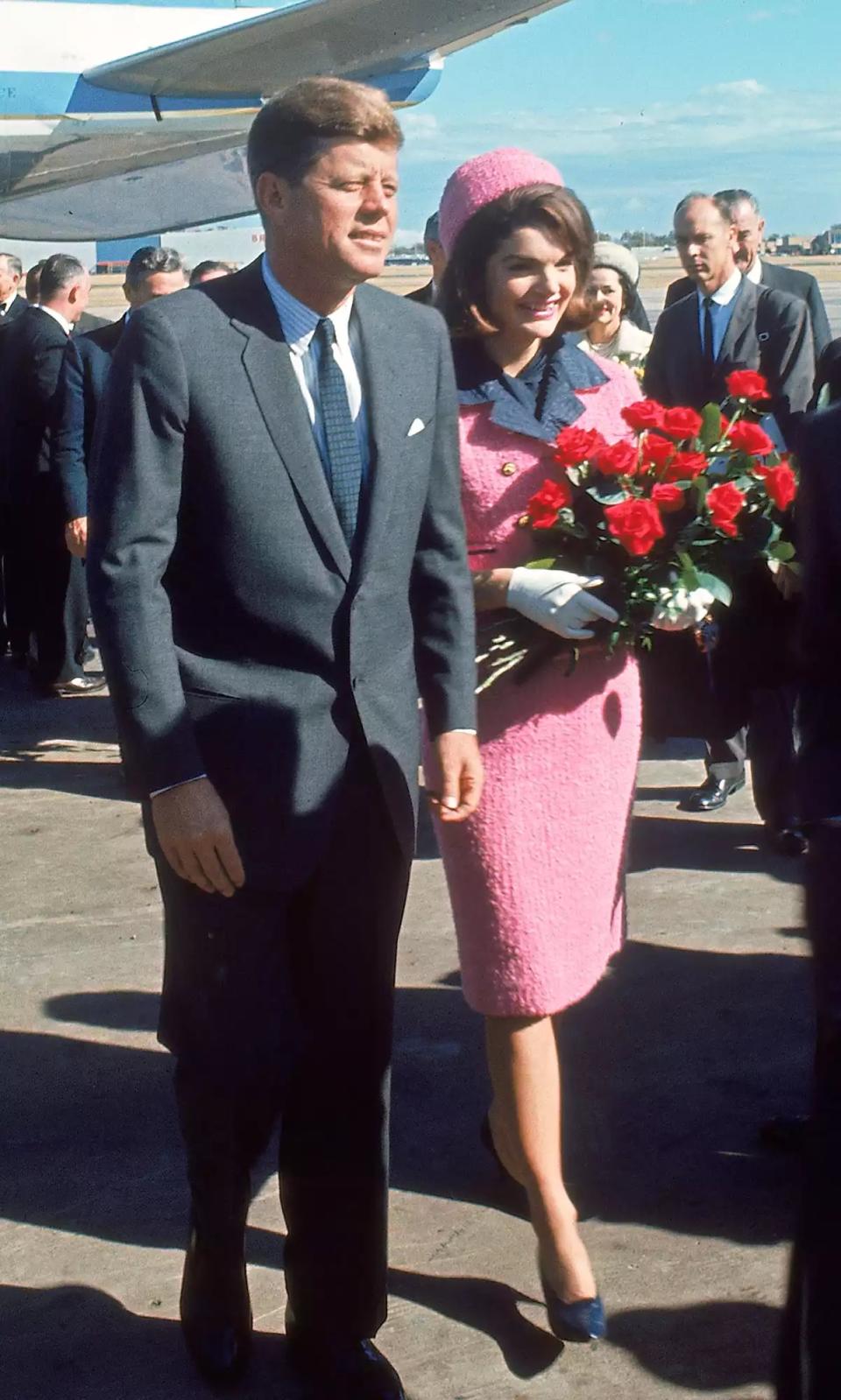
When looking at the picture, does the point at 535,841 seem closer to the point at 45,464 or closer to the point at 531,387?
the point at 531,387

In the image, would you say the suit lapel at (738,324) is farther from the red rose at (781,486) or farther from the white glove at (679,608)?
the white glove at (679,608)

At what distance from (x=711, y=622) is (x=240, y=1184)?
4.27 feet

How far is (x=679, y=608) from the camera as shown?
9.12 feet

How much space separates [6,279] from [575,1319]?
878 centimetres

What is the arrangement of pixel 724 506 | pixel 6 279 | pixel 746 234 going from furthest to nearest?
pixel 6 279
pixel 746 234
pixel 724 506

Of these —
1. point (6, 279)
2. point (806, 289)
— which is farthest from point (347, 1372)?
point (6, 279)

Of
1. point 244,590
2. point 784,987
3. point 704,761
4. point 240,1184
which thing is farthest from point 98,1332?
point 704,761

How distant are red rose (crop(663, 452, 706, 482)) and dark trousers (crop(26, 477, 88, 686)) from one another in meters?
5.73

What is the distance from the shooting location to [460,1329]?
2816 millimetres

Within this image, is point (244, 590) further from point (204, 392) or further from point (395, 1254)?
point (395, 1254)

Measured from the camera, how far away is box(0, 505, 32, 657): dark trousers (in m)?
8.66

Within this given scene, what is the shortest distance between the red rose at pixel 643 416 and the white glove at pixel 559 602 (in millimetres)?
303

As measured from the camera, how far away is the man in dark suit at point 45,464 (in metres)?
8.20

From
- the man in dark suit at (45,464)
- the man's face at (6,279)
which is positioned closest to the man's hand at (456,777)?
the man in dark suit at (45,464)
